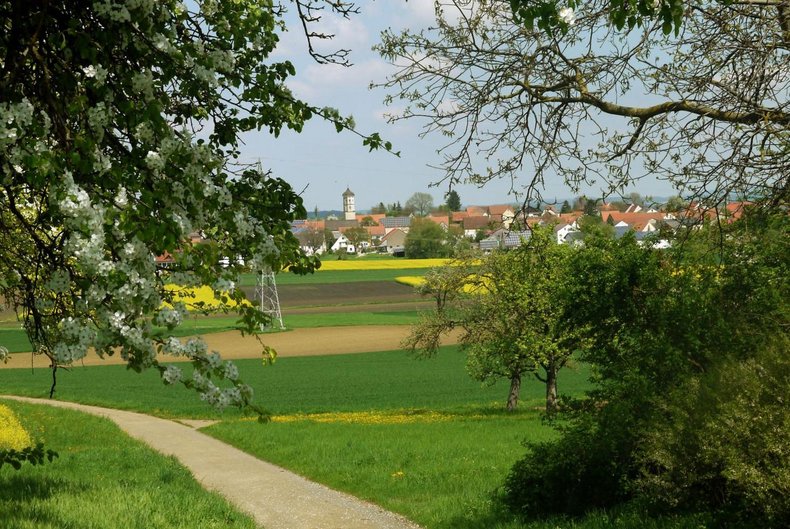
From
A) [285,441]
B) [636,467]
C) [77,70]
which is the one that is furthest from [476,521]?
[285,441]

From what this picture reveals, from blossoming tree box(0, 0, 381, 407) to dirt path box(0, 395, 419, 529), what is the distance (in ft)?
19.8

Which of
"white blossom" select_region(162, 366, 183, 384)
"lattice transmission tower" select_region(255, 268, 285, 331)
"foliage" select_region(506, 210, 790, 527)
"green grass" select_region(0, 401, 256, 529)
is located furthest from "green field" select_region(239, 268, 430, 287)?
"white blossom" select_region(162, 366, 183, 384)

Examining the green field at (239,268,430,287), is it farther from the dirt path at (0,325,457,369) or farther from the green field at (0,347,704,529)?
the green field at (0,347,704,529)

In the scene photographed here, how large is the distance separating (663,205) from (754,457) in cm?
273

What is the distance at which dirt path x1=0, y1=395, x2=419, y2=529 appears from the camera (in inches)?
484

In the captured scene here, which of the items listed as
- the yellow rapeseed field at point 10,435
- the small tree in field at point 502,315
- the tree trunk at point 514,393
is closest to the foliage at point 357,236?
the small tree in field at point 502,315

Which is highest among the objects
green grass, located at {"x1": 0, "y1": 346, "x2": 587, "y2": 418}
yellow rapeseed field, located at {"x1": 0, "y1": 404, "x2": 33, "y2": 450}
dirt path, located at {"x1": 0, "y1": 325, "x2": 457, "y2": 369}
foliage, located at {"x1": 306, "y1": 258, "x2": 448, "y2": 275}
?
foliage, located at {"x1": 306, "y1": 258, "x2": 448, "y2": 275}

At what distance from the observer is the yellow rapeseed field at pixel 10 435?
16.4 meters

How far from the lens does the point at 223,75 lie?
7523 millimetres

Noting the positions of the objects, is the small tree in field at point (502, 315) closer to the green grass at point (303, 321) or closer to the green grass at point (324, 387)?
the green grass at point (324, 387)

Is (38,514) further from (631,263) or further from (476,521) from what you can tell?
(631,263)

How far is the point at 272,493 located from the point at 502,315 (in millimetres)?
15744

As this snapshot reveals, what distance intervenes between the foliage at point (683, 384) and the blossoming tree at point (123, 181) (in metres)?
4.04

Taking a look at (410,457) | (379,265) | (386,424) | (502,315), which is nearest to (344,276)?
(379,265)
